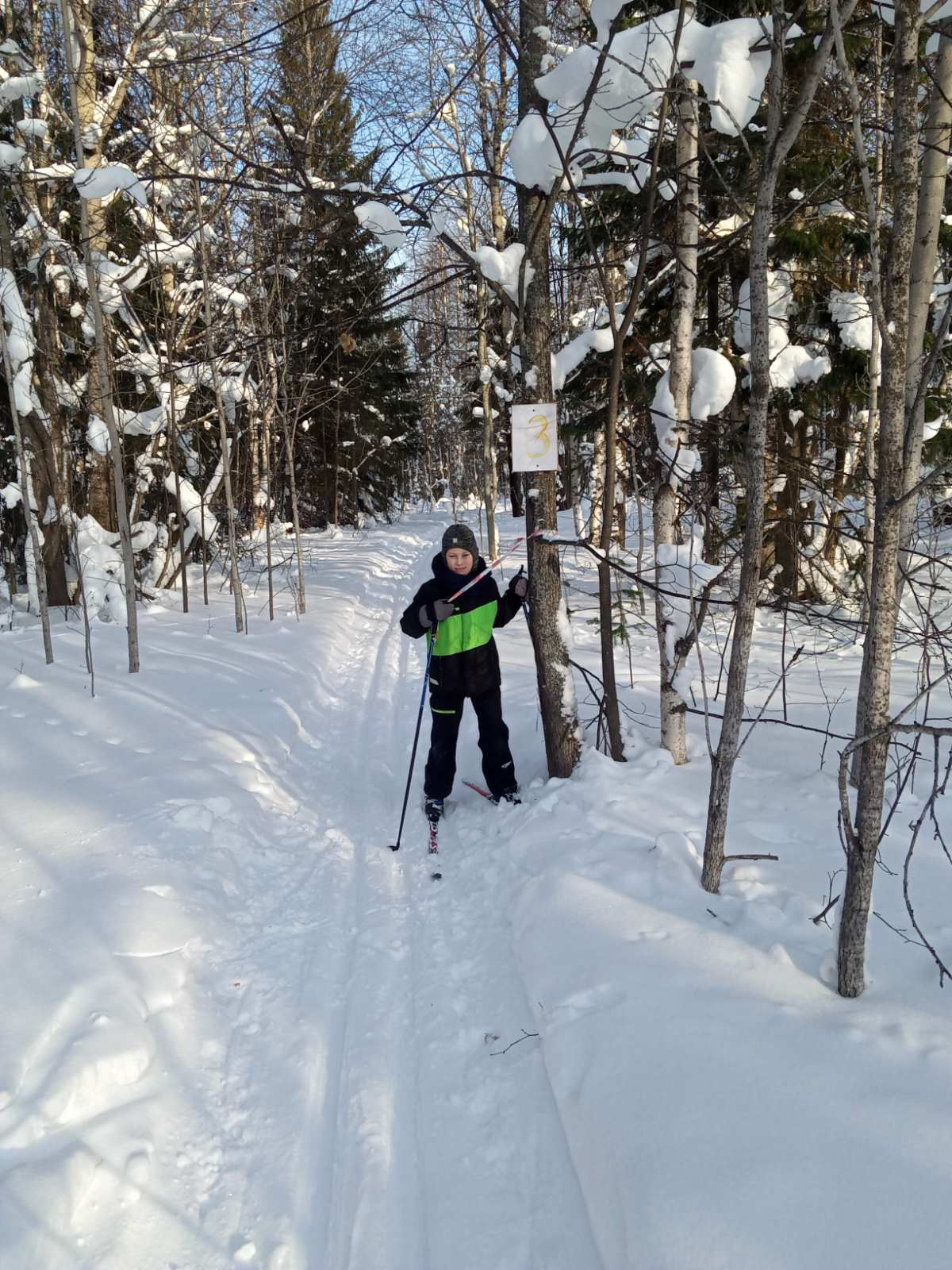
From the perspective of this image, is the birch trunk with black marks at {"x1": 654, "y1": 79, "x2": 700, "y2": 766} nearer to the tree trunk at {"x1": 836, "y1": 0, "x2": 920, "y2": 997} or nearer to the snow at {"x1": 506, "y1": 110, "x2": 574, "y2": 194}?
the snow at {"x1": 506, "y1": 110, "x2": 574, "y2": 194}

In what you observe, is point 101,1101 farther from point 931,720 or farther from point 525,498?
point 931,720

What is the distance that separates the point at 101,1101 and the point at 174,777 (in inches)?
108

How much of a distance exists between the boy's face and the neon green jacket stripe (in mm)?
285

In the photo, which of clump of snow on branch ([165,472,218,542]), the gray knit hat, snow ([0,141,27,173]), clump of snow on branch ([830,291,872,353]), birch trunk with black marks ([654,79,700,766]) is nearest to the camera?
birch trunk with black marks ([654,79,700,766])

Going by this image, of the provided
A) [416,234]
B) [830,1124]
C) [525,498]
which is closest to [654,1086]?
[830,1124]

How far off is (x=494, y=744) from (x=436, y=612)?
103cm

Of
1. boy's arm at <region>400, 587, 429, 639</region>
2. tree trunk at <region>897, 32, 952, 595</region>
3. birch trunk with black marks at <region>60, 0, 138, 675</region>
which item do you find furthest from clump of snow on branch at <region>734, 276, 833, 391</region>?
birch trunk with black marks at <region>60, 0, 138, 675</region>

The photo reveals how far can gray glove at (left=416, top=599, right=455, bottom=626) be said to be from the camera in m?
4.66

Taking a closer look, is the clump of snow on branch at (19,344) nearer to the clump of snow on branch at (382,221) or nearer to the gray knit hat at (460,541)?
the clump of snow on branch at (382,221)

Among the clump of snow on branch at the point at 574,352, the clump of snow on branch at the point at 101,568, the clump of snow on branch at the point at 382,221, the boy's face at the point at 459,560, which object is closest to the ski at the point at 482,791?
the boy's face at the point at 459,560

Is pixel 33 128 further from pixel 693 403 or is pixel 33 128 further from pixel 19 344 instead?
pixel 693 403

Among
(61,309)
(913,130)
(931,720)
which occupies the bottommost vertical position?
(931,720)

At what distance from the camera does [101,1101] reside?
8.22 feet

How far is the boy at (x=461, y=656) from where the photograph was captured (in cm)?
478
